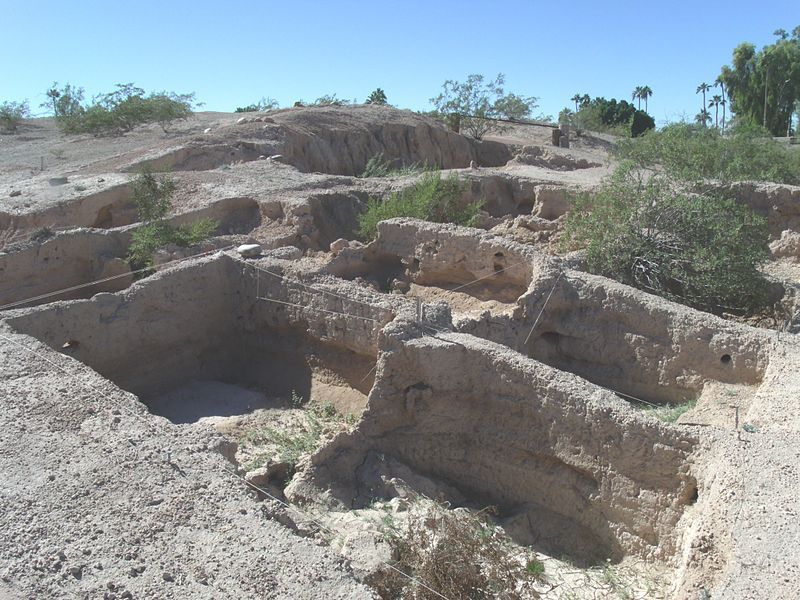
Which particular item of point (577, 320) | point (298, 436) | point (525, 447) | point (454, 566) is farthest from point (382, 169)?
point (454, 566)

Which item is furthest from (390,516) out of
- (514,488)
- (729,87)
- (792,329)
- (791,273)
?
(729,87)

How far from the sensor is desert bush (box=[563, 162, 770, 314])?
10750 mm

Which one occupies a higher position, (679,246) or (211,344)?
(679,246)

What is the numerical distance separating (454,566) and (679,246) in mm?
7031

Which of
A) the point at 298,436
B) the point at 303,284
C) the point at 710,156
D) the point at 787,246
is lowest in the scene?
the point at 298,436

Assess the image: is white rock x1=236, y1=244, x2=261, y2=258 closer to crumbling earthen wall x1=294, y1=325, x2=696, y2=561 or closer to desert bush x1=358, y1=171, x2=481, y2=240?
desert bush x1=358, y1=171, x2=481, y2=240

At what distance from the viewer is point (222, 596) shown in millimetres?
→ 4590

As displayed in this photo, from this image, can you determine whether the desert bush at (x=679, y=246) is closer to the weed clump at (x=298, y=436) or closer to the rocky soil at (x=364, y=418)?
the rocky soil at (x=364, y=418)

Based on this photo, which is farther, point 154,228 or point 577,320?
point 154,228

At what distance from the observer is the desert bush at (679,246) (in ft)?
35.3

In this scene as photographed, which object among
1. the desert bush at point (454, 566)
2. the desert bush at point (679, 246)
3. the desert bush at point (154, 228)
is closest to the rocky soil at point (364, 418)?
the desert bush at point (454, 566)

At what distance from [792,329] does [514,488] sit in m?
4.57

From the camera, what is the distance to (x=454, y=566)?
5672 mm

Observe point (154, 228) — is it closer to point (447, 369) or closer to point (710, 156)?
point (447, 369)
